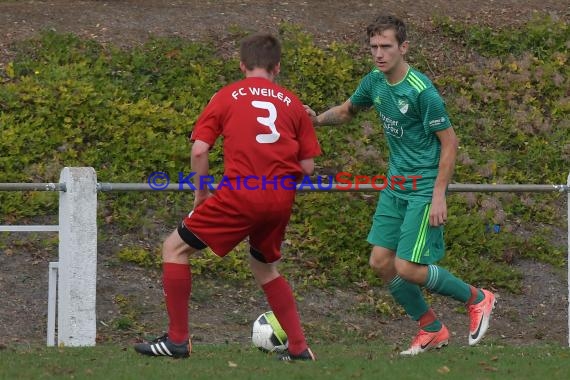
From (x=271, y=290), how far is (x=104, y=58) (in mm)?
6681

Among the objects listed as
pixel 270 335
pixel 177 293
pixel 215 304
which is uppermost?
pixel 177 293

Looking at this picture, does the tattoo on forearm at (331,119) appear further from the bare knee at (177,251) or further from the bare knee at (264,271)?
the bare knee at (177,251)

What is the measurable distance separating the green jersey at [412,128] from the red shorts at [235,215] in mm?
1039

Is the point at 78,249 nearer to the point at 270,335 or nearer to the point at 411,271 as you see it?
the point at 270,335

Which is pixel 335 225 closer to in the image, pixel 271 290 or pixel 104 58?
pixel 104 58

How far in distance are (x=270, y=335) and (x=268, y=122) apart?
63.2 inches

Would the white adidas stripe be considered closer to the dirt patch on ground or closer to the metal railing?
the metal railing

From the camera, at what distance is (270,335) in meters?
7.31

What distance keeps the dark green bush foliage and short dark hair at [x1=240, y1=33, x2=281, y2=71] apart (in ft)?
14.6

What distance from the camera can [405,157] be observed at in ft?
23.9

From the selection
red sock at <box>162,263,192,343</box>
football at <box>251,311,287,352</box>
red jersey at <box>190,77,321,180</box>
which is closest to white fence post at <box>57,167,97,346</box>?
football at <box>251,311,287,352</box>

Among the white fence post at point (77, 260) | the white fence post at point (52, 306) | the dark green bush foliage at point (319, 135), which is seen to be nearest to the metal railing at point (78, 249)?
the white fence post at point (77, 260)

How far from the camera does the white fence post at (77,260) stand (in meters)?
7.99

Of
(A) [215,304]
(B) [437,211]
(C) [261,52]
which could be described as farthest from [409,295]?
(A) [215,304]
